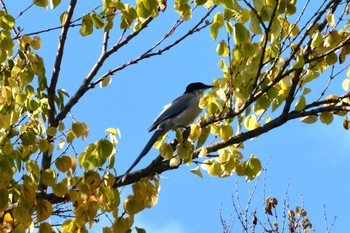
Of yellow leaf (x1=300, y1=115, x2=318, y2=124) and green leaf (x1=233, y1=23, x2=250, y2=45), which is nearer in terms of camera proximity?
green leaf (x1=233, y1=23, x2=250, y2=45)

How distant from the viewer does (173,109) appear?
24.2 feet

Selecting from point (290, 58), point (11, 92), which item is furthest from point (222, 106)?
point (11, 92)

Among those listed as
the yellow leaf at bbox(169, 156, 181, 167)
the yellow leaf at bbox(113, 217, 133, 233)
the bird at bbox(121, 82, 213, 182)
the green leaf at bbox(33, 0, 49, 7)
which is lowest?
the yellow leaf at bbox(113, 217, 133, 233)

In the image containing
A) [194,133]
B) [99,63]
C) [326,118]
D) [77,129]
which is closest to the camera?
[194,133]

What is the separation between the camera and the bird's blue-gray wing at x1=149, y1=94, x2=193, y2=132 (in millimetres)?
6967

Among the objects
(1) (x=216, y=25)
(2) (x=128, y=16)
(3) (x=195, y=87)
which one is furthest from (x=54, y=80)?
(3) (x=195, y=87)

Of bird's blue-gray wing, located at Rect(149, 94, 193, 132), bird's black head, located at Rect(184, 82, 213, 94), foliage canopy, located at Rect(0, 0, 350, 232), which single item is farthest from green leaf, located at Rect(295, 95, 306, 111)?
bird's black head, located at Rect(184, 82, 213, 94)

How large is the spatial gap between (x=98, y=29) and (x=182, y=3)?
2.12ft

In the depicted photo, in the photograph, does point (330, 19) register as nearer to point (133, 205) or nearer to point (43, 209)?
point (133, 205)

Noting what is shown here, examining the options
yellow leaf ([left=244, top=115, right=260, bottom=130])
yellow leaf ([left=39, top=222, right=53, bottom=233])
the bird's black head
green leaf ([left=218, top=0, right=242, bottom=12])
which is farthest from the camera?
the bird's black head

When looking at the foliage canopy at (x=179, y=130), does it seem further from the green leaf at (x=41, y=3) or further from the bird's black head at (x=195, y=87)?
the bird's black head at (x=195, y=87)

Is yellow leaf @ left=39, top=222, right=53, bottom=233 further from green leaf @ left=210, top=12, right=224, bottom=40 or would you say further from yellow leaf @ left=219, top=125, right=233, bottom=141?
green leaf @ left=210, top=12, right=224, bottom=40

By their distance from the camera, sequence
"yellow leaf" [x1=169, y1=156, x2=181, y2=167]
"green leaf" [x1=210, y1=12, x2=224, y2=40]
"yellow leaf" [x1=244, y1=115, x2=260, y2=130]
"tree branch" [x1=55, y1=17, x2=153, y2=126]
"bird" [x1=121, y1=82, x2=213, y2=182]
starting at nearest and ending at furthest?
"green leaf" [x1=210, y1=12, x2=224, y2=40]
"yellow leaf" [x1=169, y1=156, x2=181, y2=167]
"yellow leaf" [x1=244, y1=115, x2=260, y2=130]
"tree branch" [x1=55, y1=17, x2=153, y2=126]
"bird" [x1=121, y1=82, x2=213, y2=182]

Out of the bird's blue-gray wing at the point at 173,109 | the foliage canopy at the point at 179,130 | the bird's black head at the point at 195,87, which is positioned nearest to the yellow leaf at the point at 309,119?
the foliage canopy at the point at 179,130
